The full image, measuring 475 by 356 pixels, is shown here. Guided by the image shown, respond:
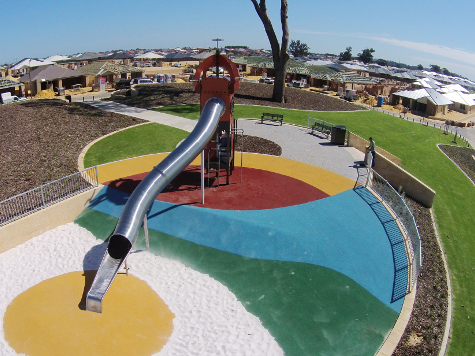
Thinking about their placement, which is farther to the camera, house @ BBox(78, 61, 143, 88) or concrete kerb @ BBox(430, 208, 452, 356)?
house @ BBox(78, 61, 143, 88)

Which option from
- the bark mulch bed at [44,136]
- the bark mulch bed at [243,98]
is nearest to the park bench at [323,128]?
the bark mulch bed at [243,98]

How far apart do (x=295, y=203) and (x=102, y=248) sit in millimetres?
8667

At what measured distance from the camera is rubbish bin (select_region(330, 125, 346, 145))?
25375 mm

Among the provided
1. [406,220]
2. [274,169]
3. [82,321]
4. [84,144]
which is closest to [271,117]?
[274,169]

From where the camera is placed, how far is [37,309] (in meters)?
11.1

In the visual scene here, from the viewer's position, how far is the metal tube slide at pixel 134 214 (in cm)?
1059

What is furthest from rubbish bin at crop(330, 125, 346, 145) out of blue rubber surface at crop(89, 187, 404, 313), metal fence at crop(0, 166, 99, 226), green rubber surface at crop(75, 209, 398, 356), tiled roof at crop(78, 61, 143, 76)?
tiled roof at crop(78, 61, 143, 76)

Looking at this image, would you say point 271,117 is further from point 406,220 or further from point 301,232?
point 301,232

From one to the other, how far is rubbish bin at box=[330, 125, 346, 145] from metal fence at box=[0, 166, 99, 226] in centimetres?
1600

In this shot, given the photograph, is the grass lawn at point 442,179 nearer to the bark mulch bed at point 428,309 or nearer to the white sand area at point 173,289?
the bark mulch bed at point 428,309

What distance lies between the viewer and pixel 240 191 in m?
18.2

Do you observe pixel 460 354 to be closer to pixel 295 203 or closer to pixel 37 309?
pixel 295 203

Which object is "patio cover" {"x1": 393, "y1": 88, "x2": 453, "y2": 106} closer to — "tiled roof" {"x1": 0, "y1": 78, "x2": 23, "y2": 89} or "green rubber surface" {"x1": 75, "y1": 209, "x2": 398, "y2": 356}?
"green rubber surface" {"x1": 75, "y1": 209, "x2": 398, "y2": 356}

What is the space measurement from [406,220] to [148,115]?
72.5ft
